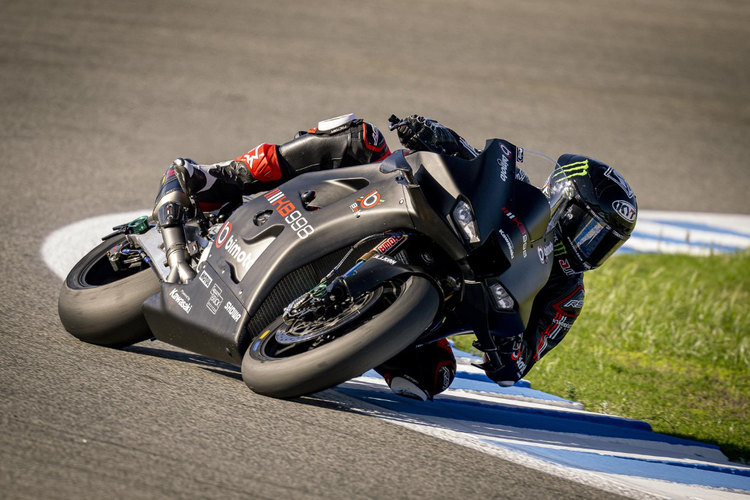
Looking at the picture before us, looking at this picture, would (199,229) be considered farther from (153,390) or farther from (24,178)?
(24,178)

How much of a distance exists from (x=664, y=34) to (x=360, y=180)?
13675 mm

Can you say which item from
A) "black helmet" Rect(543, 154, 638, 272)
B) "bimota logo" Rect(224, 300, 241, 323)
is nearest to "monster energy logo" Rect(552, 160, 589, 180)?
"black helmet" Rect(543, 154, 638, 272)

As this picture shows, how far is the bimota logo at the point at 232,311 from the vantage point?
3592 millimetres

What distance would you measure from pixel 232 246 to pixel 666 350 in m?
3.93

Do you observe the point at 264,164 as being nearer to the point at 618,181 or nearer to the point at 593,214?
the point at 593,214

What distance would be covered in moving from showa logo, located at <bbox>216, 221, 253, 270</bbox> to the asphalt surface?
1.69ft

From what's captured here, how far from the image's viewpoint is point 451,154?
3902 millimetres

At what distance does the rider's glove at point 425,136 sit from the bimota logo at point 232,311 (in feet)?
3.33

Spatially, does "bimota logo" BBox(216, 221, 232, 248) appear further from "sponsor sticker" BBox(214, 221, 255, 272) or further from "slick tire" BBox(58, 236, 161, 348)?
"slick tire" BBox(58, 236, 161, 348)

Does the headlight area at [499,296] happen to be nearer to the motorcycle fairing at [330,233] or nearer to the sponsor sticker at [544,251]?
the motorcycle fairing at [330,233]

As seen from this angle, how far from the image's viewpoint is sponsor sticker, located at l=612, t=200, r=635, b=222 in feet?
14.2

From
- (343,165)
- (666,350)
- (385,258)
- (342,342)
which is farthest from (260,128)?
(342,342)

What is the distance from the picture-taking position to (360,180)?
3709 mm

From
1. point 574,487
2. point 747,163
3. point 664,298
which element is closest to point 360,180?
point 574,487
